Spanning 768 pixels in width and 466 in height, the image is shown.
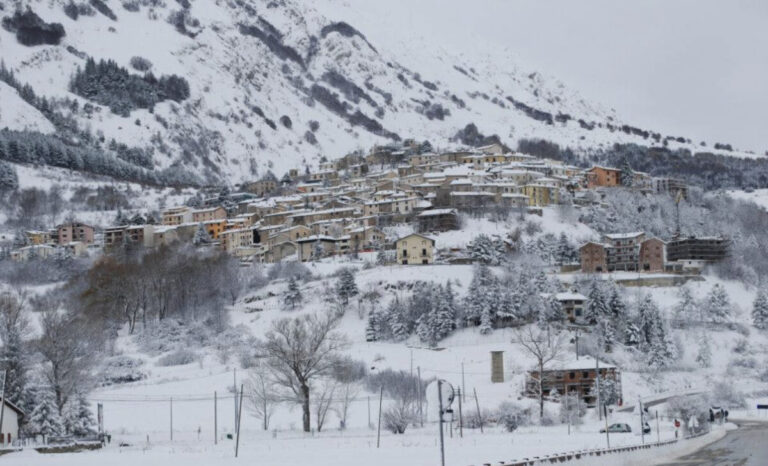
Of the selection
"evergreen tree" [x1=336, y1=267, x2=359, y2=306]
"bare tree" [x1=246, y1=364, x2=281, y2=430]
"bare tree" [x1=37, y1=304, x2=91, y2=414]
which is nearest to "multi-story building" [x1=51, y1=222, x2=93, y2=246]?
"evergreen tree" [x1=336, y1=267, x2=359, y2=306]

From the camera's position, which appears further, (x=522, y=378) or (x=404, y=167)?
(x=404, y=167)

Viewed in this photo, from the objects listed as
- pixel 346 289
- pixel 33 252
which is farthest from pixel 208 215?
pixel 346 289

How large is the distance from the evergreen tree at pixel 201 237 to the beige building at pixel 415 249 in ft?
108

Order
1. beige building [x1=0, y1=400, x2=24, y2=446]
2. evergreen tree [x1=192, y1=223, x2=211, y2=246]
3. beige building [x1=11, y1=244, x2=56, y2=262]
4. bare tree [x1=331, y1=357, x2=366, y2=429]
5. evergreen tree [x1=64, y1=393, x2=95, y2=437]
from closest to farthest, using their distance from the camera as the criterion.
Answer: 1. beige building [x1=0, y1=400, x2=24, y2=446]
2. evergreen tree [x1=64, y1=393, x2=95, y2=437]
3. bare tree [x1=331, y1=357, x2=366, y2=429]
4. beige building [x1=11, y1=244, x2=56, y2=262]
5. evergreen tree [x1=192, y1=223, x2=211, y2=246]

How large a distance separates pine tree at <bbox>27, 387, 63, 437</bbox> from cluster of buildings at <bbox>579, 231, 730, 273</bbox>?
62768 mm

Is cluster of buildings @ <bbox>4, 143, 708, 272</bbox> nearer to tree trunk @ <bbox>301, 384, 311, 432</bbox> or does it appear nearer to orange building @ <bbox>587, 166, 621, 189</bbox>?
orange building @ <bbox>587, 166, 621, 189</bbox>

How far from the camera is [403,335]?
79875 mm

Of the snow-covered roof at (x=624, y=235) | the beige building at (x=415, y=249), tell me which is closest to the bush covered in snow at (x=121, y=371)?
the beige building at (x=415, y=249)

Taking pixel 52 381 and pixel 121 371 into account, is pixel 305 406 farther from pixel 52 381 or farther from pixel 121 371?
pixel 121 371

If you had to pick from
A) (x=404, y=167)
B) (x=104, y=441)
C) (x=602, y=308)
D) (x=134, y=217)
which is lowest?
(x=104, y=441)

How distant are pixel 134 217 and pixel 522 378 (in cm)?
7799

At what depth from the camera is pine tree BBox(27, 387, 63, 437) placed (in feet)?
149

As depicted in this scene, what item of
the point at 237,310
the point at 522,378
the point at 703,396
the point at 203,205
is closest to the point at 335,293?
the point at 237,310

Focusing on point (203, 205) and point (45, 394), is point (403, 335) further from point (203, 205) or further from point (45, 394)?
point (203, 205)
